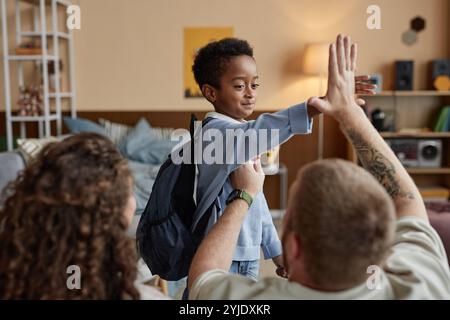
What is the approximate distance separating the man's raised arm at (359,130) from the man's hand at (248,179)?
0.78 feet

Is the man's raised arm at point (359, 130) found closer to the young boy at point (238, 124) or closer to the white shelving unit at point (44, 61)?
the young boy at point (238, 124)

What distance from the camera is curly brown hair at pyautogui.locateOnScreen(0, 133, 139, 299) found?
37.4 inches

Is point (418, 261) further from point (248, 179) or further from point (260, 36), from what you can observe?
point (260, 36)

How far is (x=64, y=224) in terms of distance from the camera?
0.96 m

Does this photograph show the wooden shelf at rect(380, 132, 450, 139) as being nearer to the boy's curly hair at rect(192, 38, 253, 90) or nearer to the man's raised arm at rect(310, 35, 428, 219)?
the boy's curly hair at rect(192, 38, 253, 90)

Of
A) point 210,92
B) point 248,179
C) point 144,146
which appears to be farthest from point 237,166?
point 144,146

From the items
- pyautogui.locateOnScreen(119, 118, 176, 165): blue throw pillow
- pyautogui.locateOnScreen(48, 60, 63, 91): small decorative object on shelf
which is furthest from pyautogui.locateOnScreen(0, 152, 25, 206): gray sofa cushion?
pyautogui.locateOnScreen(48, 60, 63, 91): small decorative object on shelf

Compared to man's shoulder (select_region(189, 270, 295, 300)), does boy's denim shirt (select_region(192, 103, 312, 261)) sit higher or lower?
higher

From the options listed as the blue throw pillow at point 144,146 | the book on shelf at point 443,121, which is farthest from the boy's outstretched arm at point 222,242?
the book on shelf at point 443,121

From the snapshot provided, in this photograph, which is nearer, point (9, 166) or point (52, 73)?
point (9, 166)

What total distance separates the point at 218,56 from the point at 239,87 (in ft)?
0.38

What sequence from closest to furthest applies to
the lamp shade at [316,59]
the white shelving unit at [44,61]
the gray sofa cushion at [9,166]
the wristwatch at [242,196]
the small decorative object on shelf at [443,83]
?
the wristwatch at [242,196] → the gray sofa cushion at [9,166] → the white shelving unit at [44,61] → the lamp shade at [316,59] → the small decorative object on shelf at [443,83]

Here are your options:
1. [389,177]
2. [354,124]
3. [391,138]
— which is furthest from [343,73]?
[391,138]

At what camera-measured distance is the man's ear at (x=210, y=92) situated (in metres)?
1.68
